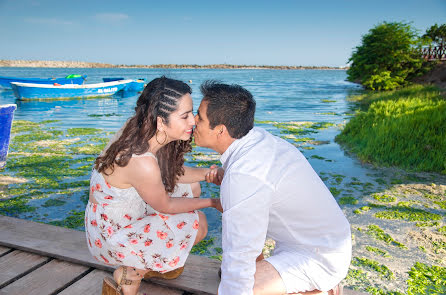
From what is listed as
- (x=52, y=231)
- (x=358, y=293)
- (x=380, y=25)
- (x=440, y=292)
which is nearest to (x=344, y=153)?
(x=440, y=292)

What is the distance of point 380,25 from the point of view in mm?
30500

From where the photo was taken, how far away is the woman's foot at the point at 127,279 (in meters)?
2.25

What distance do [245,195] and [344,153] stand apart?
23.4 ft

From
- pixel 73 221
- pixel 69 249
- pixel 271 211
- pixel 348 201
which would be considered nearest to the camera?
pixel 271 211

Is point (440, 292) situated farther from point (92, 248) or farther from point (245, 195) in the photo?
point (92, 248)

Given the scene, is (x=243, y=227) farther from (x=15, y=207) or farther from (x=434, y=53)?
(x=434, y=53)

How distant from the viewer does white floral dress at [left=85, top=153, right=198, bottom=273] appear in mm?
2188

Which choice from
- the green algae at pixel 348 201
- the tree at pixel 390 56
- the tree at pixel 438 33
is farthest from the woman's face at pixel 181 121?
the tree at pixel 438 33

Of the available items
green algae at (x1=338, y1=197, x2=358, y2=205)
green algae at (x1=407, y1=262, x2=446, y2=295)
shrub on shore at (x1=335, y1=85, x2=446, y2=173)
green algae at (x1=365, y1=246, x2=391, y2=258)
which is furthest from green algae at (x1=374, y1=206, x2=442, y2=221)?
shrub on shore at (x1=335, y1=85, x2=446, y2=173)

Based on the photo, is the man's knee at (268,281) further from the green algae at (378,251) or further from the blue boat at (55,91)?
the blue boat at (55,91)

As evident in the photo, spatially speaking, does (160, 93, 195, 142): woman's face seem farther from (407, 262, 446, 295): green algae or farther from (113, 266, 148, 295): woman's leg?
(407, 262, 446, 295): green algae

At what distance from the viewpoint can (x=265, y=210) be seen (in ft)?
5.32

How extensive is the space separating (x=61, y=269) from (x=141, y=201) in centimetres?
96

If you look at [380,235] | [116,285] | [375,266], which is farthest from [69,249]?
[380,235]
